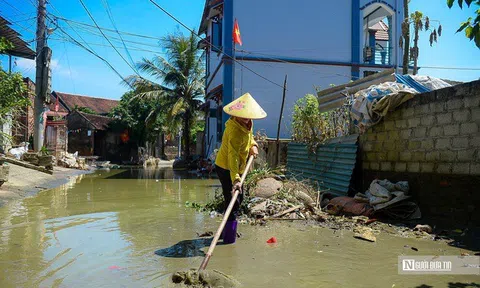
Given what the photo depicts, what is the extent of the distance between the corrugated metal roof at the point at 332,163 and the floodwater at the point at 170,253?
1.98 m

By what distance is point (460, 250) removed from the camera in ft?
12.8

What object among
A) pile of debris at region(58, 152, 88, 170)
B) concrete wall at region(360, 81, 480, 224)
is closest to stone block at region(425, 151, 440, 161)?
concrete wall at region(360, 81, 480, 224)

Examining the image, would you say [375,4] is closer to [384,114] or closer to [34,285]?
[384,114]

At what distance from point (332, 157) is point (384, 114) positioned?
159 centimetres

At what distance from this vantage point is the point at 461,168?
489cm

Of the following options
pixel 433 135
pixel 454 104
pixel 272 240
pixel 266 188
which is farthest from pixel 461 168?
pixel 266 188

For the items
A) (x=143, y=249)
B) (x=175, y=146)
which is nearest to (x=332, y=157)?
(x=143, y=249)

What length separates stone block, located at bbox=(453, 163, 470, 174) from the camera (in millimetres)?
4806

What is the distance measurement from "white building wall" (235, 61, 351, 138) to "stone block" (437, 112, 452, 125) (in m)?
10.8

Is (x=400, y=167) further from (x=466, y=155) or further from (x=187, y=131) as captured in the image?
(x=187, y=131)

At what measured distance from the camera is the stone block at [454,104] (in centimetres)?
502

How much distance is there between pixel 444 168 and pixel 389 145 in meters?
1.23

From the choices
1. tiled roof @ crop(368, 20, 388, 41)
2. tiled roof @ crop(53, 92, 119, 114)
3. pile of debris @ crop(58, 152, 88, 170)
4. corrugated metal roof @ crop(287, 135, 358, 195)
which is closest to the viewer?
corrugated metal roof @ crop(287, 135, 358, 195)

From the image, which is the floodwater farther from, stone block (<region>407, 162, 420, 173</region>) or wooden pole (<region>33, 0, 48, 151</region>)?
wooden pole (<region>33, 0, 48, 151</region>)
